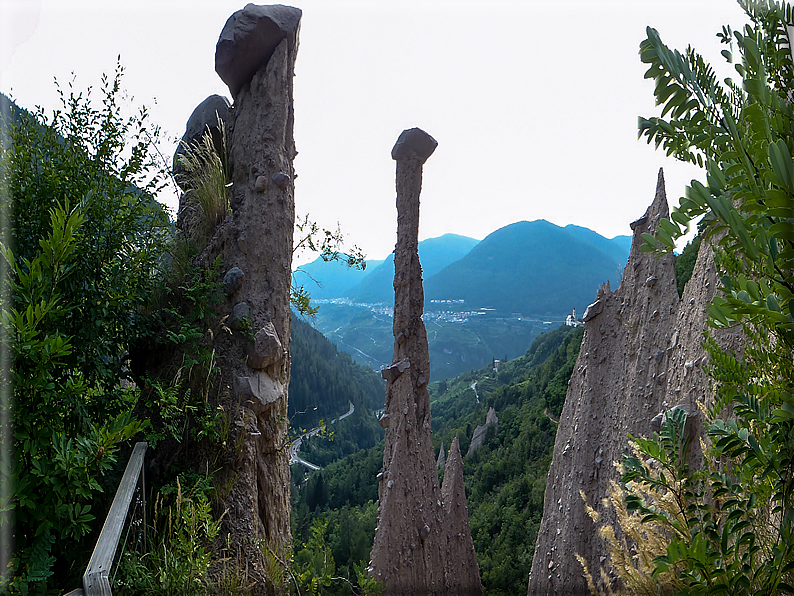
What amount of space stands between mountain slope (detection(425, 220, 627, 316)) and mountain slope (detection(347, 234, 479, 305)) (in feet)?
14.9

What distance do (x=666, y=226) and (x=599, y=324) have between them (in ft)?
11.4

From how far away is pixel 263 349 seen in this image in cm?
262

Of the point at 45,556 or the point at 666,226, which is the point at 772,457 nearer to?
the point at 666,226

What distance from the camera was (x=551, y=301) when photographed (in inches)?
1612

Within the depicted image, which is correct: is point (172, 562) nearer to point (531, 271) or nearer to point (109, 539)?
point (109, 539)

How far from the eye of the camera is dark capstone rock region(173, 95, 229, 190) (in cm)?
337

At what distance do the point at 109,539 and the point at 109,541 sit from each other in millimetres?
12

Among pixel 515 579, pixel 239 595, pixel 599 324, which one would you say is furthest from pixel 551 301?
pixel 239 595

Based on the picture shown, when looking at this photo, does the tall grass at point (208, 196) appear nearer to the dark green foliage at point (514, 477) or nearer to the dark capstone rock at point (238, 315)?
the dark capstone rock at point (238, 315)

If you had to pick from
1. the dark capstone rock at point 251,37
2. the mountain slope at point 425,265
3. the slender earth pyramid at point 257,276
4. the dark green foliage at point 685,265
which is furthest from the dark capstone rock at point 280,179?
the mountain slope at point 425,265

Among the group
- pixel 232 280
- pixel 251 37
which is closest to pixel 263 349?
pixel 232 280

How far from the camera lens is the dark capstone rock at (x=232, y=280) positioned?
8.91 ft

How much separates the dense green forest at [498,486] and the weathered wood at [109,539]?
1242 millimetres

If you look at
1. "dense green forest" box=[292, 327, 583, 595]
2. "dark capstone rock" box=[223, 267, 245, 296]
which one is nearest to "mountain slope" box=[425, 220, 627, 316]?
"dense green forest" box=[292, 327, 583, 595]
